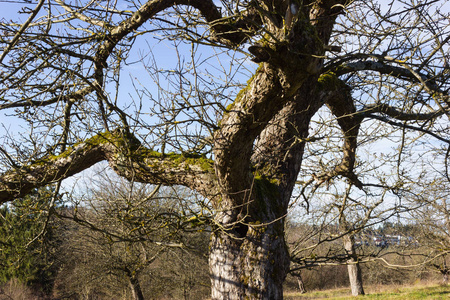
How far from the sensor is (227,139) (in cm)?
340

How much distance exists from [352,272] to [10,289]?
18144 mm

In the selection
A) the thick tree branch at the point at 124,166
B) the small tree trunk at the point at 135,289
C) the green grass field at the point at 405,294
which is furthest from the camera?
the green grass field at the point at 405,294

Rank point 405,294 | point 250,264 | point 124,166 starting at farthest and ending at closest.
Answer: point 405,294, point 124,166, point 250,264

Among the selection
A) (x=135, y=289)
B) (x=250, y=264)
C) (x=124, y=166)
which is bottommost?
(x=135, y=289)

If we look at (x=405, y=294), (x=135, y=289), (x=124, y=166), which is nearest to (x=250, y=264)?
(x=124, y=166)

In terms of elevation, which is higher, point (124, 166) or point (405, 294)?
point (124, 166)

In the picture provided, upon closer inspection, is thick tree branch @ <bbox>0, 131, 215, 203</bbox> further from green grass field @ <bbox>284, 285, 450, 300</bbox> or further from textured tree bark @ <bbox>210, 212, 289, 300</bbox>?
green grass field @ <bbox>284, 285, 450, 300</bbox>

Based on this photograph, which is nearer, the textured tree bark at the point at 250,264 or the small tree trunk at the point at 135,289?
the textured tree bark at the point at 250,264

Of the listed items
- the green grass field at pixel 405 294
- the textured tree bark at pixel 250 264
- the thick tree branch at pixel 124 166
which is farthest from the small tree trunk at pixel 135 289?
the textured tree bark at pixel 250 264

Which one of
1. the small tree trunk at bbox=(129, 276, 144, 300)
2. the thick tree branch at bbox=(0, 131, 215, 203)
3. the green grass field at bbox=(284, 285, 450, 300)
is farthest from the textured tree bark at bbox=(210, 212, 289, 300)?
the green grass field at bbox=(284, 285, 450, 300)

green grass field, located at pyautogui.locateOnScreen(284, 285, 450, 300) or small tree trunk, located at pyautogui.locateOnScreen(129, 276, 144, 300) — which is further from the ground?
small tree trunk, located at pyautogui.locateOnScreen(129, 276, 144, 300)

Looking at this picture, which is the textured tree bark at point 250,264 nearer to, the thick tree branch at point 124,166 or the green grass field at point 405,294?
the thick tree branch at point 124,166

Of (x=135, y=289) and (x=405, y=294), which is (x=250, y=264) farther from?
(x=405, y=294)

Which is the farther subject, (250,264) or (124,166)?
(124,166)
